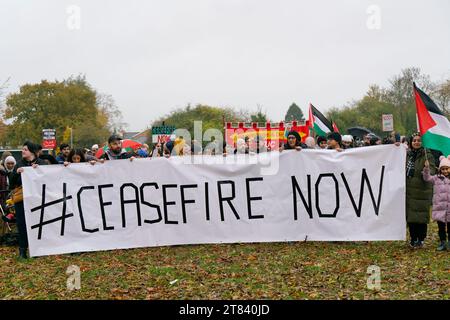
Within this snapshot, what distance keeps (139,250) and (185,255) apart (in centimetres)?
112

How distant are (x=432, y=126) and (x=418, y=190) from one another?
119 centimetres

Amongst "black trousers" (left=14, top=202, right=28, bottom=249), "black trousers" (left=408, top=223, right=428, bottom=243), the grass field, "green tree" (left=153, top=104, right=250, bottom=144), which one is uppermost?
"green tree" (left=153, top=104, right=250, bottom=144)

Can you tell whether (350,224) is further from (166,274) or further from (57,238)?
(57,238)

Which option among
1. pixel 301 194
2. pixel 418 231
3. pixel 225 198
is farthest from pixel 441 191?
pixel 225 198

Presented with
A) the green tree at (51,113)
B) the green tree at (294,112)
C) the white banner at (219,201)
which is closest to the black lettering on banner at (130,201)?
the white banner at (219,201)

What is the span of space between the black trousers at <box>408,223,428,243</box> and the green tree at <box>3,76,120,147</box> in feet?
193

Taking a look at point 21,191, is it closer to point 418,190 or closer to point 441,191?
point 418,190

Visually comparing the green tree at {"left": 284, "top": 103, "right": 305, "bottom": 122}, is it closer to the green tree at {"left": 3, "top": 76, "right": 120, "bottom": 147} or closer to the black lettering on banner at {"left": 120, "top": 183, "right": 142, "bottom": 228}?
the green tree at {"left": 3, "top": 76, "right": 120, "bottom": 147}

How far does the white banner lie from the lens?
1008 centimetres

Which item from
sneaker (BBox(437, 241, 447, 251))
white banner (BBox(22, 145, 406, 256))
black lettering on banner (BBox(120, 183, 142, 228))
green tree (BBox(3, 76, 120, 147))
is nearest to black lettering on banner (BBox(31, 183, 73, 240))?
white banner (BBox(22, 145, 406, 256))

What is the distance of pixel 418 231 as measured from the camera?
1007cm

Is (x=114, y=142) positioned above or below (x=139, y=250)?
above

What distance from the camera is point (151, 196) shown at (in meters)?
10.3
